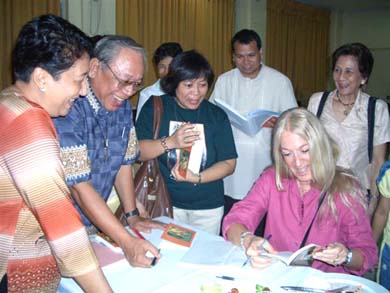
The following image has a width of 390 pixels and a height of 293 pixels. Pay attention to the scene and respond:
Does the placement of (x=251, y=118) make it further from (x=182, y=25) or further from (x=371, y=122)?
(x=182, y=25)

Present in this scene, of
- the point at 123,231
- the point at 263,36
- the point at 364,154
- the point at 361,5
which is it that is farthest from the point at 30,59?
the point at 361,5

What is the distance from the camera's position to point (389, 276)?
1745 mm

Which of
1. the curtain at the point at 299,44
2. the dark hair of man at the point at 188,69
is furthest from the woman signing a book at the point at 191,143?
the curtain at the point at 299,44

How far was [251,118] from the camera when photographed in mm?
2496

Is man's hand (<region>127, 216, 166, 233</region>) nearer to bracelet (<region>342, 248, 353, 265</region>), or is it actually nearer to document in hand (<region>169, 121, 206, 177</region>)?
document in hand (<region>169, 121, 206, 177</region>)

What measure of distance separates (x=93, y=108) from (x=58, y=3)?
3592mm

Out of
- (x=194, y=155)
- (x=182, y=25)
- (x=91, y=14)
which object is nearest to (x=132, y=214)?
(x=194, y=155)

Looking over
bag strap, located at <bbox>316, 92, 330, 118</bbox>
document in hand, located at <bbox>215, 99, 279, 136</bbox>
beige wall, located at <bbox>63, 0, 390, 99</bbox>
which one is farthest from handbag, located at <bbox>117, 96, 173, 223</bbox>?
beige wall, located at <bbox>63, 0, 390, 99</bbox>

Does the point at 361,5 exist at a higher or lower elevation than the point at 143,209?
higher

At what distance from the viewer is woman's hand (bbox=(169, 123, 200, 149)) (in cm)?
214

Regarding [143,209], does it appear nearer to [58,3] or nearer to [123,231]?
[123,231]

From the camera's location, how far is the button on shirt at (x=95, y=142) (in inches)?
58.0

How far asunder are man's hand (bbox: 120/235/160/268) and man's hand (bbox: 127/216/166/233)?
0.31 metres

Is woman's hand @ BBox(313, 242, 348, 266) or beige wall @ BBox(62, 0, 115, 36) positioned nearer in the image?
woman's hand @ BBox(313, 242, 348, 266)
